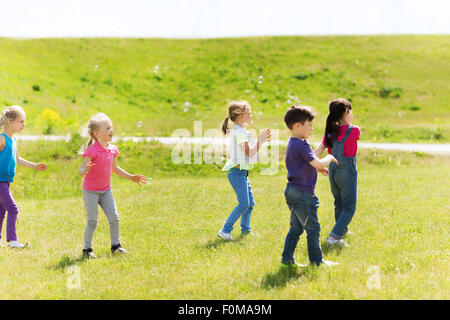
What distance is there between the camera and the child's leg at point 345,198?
7.36 meters

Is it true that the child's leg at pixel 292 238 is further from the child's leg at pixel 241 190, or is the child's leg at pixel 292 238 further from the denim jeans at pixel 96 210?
the denim jeans at pixel 96 210

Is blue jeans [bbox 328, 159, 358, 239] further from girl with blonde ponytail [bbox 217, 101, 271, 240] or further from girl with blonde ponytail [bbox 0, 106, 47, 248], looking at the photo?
girl with blonde ponytail [bbox 0, 106, 47, 248]

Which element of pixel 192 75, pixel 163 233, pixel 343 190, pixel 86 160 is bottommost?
pixel 163 233

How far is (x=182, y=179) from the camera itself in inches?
627

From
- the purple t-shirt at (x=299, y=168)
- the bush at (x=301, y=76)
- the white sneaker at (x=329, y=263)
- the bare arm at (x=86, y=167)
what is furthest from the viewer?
the bush at (x=301, y=76)

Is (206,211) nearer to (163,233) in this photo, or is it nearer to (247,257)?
(163,233)

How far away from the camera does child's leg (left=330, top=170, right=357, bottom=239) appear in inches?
290

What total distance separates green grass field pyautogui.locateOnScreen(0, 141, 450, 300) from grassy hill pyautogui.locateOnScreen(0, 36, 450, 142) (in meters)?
10.6

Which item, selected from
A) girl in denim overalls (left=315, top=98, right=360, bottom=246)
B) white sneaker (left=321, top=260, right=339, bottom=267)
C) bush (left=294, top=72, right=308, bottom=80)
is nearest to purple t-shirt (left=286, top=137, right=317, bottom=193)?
white sneaker (left=321, top=260, right=339, bottom=267)

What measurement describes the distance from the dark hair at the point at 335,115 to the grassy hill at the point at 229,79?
15485mm

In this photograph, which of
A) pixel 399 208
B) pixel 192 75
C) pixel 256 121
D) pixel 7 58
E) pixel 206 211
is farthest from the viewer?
pixel 192 75

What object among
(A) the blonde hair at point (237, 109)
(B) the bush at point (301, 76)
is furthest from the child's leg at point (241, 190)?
(B) the bush at point (301, 76)

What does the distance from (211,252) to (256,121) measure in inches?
847
